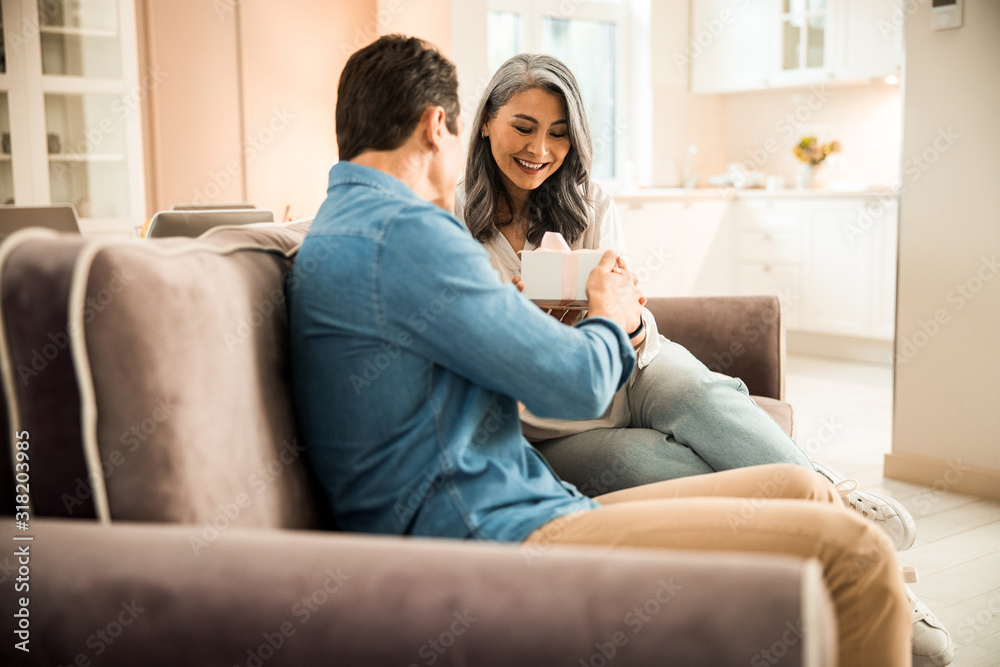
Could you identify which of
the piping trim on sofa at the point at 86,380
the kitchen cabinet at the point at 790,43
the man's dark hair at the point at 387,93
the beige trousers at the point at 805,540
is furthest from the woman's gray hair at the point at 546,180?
the kitchen cabinet at the point at 790,43

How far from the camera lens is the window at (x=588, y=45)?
19.5ft

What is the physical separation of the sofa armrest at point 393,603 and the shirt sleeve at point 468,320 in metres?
0.27

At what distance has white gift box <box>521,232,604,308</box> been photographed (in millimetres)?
1380

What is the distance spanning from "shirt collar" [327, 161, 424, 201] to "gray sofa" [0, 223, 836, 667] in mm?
232

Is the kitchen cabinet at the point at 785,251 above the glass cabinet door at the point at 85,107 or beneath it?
beneath

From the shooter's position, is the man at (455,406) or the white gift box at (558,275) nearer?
the man at (455,406)

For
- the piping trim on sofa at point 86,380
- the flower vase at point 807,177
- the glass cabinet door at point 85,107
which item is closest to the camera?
the piping trim on sofa at point 86,380

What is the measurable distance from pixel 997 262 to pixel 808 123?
143 inches

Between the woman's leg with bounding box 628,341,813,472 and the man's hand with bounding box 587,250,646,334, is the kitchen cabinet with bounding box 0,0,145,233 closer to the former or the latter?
the woman's leg with bounding box 628,341,813,472

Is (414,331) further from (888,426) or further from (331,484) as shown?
(888,426)

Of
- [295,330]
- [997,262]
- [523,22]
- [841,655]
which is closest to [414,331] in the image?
[295,330]

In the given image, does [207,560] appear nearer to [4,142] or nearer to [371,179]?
[371,179]

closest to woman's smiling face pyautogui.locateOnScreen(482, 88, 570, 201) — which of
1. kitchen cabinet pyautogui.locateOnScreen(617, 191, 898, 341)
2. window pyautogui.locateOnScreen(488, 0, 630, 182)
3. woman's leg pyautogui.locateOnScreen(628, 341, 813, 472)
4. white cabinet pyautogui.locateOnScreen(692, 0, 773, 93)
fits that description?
woman's leg pyautogui.locateOnScreen(628, 341, 813, 472)

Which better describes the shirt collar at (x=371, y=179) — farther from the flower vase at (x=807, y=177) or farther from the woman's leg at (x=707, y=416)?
the flower vase at (x=807, y=177)
